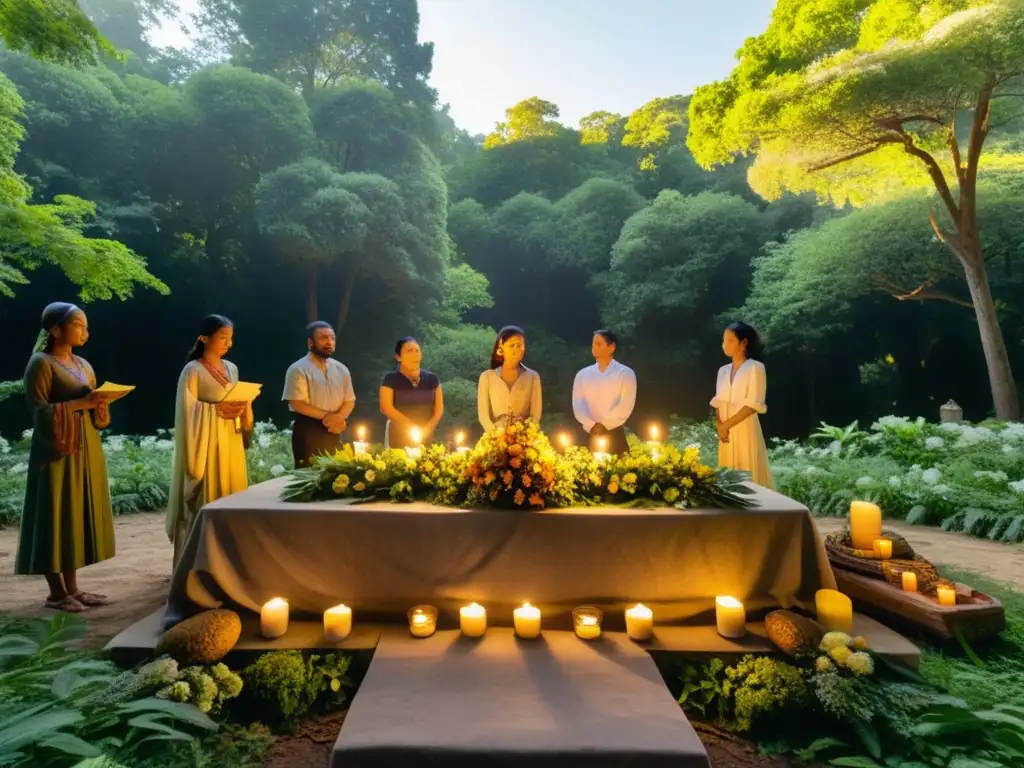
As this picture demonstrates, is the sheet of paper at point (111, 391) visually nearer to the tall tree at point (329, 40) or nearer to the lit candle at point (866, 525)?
the lit candle at point (866, 525)

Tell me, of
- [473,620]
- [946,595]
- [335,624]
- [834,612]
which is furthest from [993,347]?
[335,624]

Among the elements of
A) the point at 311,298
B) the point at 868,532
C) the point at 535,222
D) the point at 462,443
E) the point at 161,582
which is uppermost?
the point at 535,222

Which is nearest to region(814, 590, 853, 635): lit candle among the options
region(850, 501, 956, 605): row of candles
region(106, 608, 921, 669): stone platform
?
region(106, 608, 921, 669): stone platform

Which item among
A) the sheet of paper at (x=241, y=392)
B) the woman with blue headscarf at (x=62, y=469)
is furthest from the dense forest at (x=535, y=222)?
the sheet of paper at (x=241, y=392)

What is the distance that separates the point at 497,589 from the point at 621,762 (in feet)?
3.12

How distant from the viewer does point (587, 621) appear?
2.49 m

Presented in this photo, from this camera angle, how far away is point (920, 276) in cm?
1164

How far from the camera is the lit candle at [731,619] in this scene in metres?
2.45

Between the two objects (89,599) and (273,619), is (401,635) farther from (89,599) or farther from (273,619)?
(89,599)

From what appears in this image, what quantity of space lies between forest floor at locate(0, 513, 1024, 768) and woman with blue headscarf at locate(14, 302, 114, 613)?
28cm

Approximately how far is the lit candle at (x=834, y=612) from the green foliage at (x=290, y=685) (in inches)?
84.1

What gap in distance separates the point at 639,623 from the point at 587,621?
0.75 ft

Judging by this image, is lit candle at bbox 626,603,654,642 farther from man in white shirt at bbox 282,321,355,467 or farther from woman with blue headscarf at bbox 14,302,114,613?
woman with blue headscarf at bbox 14,302,114,613

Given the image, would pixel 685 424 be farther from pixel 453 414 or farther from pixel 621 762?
pixel 621 762
